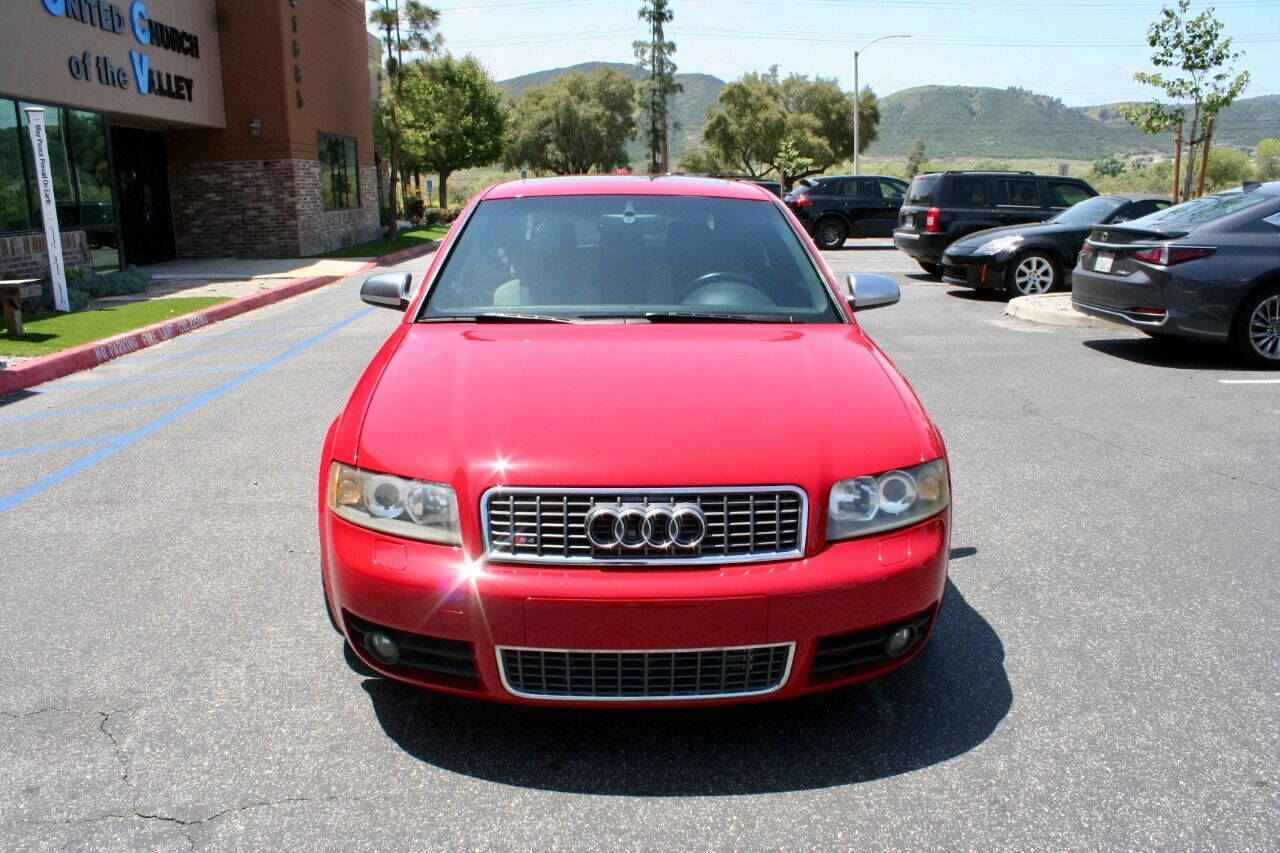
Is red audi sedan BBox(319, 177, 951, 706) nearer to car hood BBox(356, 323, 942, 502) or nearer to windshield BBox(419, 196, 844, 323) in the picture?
car hood BBox(356, 323, 942, 502)

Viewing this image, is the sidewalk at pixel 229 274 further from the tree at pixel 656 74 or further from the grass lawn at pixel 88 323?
the tree at pixel 656 74

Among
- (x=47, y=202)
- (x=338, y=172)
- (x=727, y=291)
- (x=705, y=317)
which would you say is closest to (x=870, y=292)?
(x=727, y=291)

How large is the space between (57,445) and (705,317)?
15.6 feet

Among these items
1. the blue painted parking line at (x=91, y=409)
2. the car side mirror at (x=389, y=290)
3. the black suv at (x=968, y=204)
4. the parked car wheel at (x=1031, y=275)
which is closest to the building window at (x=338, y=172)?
the black suv at (x=968, y=204)

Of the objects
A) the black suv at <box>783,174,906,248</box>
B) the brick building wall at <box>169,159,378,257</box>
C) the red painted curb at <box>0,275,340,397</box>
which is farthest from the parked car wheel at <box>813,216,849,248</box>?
the red painted curb at <box>0,275,340,397</box>

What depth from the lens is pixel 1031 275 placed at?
1385 cm

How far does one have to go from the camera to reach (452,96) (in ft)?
127

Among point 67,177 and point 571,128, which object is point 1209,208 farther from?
point 571,128

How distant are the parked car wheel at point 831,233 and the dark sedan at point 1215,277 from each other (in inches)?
672

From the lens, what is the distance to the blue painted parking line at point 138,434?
18.0 feet

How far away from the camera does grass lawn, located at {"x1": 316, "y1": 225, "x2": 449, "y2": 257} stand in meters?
24.7

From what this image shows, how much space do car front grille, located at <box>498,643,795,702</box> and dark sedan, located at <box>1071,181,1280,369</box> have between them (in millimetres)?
7438

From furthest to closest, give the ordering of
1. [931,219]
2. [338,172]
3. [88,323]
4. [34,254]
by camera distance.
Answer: [338,172] < [931,219] < [34,254] < [88,323]

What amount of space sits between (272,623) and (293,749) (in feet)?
3.10
